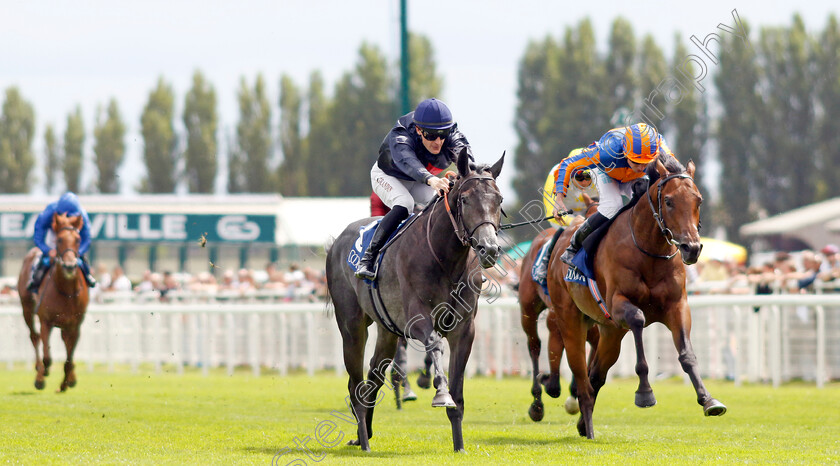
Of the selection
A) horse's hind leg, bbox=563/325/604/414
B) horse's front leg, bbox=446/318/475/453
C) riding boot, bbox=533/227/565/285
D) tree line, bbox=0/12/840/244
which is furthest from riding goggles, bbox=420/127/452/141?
tree line, bbox=0/12/840/244

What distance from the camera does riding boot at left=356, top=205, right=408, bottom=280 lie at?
8094 millimetres

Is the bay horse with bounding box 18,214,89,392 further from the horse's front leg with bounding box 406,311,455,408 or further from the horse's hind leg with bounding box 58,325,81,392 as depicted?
the horse's front leg with bounding box 406,311,455,408

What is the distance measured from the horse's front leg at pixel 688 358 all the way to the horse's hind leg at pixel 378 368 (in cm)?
191

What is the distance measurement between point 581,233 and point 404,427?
2.31 meters

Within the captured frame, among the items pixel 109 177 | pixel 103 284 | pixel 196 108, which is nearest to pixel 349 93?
pixel 196 108

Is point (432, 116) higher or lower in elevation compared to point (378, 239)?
higher

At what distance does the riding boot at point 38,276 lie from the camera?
14133 millimetres

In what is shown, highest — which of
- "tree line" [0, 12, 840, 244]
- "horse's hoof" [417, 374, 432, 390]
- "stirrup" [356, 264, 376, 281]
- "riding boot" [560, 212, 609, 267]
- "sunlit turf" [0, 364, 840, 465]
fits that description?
"tree line" [0, 12, 840, 244]

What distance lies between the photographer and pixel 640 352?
7855mm

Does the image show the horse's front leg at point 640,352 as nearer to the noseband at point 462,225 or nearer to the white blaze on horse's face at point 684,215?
the white blaze on horse's face at point 684,215

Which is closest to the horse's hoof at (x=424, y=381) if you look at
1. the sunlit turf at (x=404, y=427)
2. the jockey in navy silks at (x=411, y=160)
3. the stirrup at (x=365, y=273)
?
the sunlit turf at (x=404, y=427)

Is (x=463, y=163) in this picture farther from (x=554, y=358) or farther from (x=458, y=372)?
(x=554, y=358)

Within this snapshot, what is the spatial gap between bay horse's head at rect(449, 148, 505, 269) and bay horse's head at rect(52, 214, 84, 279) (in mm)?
7210

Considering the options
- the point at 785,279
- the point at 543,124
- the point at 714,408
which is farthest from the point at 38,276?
the point at 543,124
